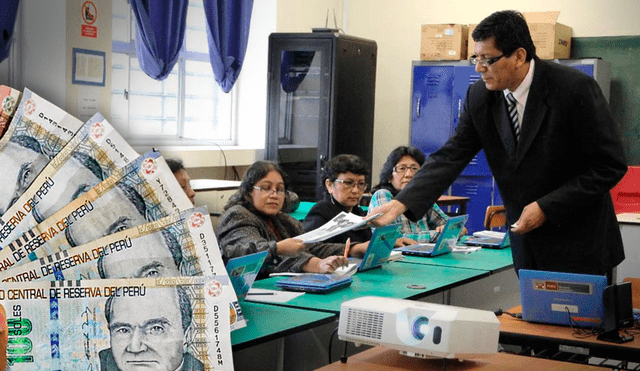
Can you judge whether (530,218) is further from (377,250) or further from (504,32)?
(377,250)

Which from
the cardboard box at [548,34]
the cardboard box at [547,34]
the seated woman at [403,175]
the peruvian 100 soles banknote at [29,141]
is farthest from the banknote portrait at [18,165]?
the cardboard box at [547,34]

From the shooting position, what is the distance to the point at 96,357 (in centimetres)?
115

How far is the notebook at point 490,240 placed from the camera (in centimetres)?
438

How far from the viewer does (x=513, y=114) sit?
2479mm

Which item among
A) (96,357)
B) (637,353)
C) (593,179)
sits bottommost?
(637,353)

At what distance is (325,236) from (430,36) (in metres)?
4.97

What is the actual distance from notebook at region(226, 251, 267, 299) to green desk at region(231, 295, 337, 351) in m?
0.10

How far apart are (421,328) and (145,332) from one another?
775mm

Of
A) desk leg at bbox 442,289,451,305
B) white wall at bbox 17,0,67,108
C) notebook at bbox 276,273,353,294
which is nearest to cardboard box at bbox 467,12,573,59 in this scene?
white wall at bbox 17,0,67,108

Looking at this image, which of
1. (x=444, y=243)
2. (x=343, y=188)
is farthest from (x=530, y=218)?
(x=343, y=188)

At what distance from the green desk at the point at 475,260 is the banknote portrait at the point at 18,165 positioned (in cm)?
276

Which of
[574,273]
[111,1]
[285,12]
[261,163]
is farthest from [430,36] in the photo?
[574,273]

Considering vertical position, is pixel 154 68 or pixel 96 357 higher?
pixel 154 68

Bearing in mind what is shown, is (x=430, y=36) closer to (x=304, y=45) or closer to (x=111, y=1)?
(x=304, y=45)
